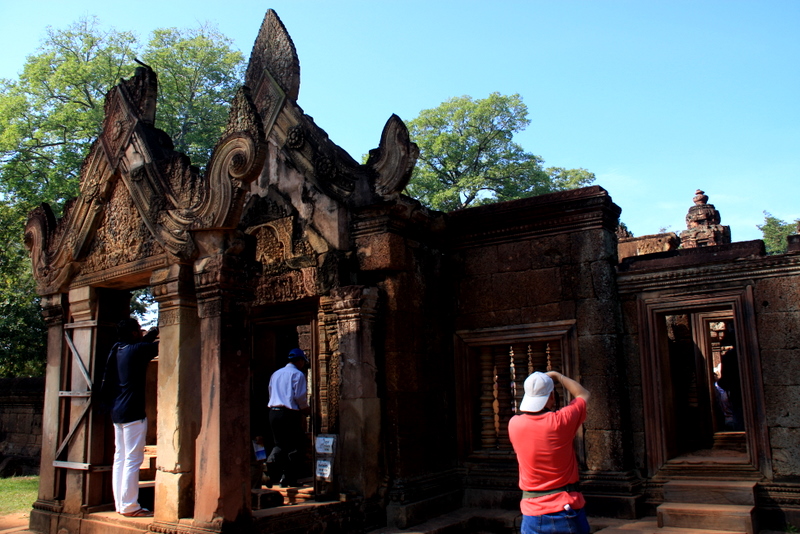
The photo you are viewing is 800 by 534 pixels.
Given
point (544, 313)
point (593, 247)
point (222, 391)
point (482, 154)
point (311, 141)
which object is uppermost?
point (482, 154)

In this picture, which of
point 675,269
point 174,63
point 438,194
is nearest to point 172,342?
point 675,269

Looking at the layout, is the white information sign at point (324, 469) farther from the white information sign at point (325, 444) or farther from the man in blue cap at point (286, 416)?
the man in blue cap at point (286, 416)

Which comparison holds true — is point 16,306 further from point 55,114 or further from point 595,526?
point 595,526

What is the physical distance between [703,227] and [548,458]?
376 inches

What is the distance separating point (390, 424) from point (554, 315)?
2123mm

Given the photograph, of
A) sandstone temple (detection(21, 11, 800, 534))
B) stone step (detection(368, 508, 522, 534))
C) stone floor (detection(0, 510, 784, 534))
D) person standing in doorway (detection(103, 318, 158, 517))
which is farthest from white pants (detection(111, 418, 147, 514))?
stone step (detection(368, 508, 522, 534))

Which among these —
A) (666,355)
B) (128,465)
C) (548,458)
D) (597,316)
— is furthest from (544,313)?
(128,465)

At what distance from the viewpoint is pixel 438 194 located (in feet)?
85.0

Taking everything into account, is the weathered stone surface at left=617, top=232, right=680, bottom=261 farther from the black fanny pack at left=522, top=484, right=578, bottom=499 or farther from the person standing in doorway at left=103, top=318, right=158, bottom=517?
the person standing in doorway at left=103, top=318, right=158, bottom=517

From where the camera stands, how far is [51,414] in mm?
6980

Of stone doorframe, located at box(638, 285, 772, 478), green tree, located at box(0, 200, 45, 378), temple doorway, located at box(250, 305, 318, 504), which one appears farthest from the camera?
green tree, located at box(0, 200, 45, 378)

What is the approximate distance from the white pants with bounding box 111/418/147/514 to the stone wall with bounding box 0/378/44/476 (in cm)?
721

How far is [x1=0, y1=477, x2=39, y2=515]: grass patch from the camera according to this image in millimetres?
8703

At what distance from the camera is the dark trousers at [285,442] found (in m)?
7.57
